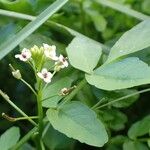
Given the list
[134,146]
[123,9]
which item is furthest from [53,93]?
[123,9]

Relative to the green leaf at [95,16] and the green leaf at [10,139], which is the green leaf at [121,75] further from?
the green leaf at [95,16]

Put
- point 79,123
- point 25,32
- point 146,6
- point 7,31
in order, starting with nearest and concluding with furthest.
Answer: point 79,123 → point 25,32 → point 7,31 → point 146,6

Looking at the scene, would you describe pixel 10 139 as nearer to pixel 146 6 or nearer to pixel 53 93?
pixel 53 93

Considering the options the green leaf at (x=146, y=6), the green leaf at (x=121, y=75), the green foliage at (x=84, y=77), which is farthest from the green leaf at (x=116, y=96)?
the green leaf at (x=146, y=6)

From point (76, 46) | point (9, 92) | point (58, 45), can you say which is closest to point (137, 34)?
point (76, 46)

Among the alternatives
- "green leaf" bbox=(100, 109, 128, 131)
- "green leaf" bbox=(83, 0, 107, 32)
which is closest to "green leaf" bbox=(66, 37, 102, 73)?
"green leaf" bbox=(100, 109, 128, 131)

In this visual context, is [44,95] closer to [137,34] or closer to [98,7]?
[137,34]

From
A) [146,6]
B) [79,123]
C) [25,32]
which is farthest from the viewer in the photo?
[146,6]
